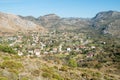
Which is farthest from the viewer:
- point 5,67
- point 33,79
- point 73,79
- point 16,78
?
point 73,79

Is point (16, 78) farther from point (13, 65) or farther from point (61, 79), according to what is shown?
point (61, 79)

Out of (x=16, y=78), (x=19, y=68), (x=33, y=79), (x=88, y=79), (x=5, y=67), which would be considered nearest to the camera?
(x=16, y=78)

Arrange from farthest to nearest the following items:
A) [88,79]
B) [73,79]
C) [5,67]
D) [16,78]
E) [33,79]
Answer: [88,79]
[73,79]
[5,67]
[33,79]
[16,78]

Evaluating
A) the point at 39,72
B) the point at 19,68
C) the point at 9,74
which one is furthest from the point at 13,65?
the point at 9,74

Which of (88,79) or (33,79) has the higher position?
(33,79)

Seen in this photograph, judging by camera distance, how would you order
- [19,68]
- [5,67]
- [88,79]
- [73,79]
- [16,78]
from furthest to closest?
[88,79]
[73,79]
[19,68]
[5,67]
[16,78]

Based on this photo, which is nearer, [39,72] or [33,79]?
[33,79]

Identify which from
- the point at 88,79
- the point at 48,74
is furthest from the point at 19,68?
the point at 88,79

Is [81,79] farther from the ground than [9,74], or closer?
closer

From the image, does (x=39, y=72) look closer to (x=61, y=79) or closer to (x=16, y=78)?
(x=61, y=79)
